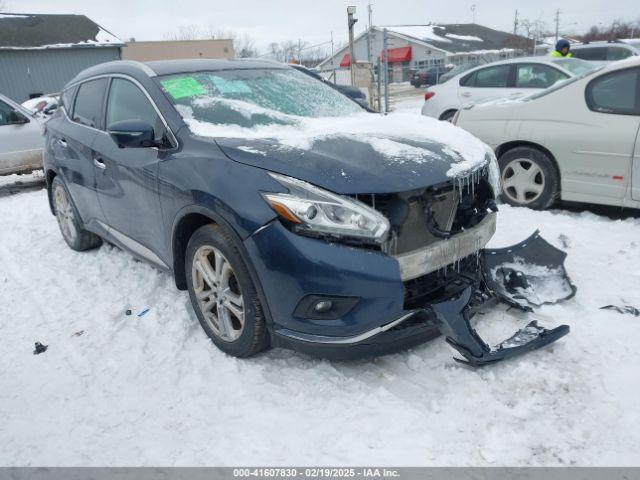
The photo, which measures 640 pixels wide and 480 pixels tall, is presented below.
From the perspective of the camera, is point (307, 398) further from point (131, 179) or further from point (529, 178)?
point (529, 178)

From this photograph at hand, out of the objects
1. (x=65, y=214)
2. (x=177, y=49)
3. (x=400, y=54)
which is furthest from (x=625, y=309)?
(x=400, y=54)

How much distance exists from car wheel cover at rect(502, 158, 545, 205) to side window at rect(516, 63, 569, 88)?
4.11 metres

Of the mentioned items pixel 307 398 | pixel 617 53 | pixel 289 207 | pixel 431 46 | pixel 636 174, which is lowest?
pixel 307 398

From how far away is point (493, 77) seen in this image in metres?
9.26

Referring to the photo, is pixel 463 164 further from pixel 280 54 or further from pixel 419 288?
pixel 280 54

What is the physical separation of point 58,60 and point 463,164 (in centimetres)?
2960

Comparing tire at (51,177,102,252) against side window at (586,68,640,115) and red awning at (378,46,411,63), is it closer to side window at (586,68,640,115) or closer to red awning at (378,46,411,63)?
side window at (586,68,640,115)

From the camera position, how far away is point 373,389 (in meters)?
2.59

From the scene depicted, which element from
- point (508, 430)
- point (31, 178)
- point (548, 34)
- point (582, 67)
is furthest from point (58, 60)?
point (548, 34)

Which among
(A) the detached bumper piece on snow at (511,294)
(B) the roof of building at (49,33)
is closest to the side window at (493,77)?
(A) the detached bumper piece on snow at (511,294)

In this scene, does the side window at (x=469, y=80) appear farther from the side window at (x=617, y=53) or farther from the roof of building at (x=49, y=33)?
the roof of building at (x=49, y=33)

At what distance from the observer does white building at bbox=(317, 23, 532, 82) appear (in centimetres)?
4553

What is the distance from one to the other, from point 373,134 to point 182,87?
132 cm

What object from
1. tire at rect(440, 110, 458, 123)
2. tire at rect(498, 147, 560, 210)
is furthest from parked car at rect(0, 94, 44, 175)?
tire at rect(498, 147, 560, 210)
